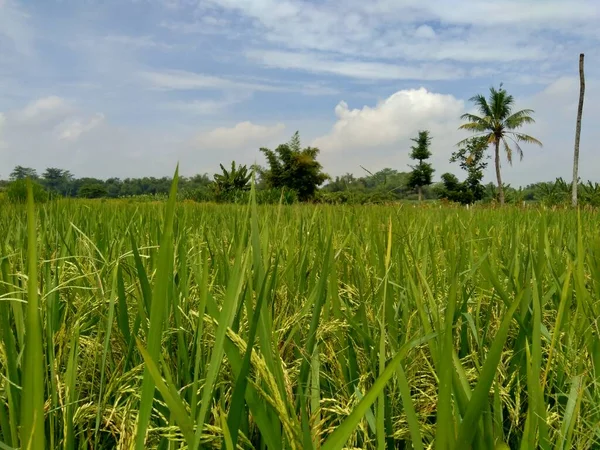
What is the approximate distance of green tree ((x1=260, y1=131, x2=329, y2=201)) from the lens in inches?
1219

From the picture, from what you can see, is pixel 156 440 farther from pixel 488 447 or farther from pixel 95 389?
pixel 488 447

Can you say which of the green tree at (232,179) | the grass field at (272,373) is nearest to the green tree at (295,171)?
the green tree at (232,179)

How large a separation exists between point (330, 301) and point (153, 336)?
0.55 metres

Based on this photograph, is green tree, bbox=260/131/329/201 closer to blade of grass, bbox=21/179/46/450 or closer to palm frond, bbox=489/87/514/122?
palm frond, bbox=489/87/514/122

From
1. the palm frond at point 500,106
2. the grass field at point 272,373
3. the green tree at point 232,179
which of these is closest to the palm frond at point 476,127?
the palm frond at point 500,106

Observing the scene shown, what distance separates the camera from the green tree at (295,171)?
30969mm

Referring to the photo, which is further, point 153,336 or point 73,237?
point 73,237

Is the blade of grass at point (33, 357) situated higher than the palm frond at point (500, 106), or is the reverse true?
Result: the palm frond at point (500, 106)

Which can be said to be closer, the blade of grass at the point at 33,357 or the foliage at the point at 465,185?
the blade of grass at the point at 33,357

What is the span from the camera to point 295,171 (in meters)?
31.2

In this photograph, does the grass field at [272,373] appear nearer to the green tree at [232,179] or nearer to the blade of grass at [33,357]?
the blade of grass at [33,357]

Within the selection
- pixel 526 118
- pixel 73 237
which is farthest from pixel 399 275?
pixel 526 118

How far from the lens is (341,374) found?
62 centimetres

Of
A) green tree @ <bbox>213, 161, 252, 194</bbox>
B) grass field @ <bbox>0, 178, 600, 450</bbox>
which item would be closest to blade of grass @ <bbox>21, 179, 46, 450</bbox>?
grass field @ <bbox>0, 178, 600, 450</bbox>
